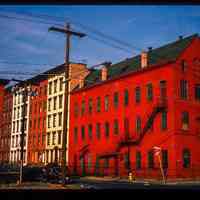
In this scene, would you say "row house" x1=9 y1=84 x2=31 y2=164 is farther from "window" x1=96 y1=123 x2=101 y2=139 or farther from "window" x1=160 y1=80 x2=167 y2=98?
"window" x1=160 y1=80 x2=167 y2=98

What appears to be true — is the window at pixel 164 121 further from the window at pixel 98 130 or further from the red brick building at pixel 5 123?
the red brick building at pixel 5 123

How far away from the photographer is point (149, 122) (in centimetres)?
3806

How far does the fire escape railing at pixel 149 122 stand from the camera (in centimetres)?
3691

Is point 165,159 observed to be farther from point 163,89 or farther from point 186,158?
point 163,89

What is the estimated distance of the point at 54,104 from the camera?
46.6 metres

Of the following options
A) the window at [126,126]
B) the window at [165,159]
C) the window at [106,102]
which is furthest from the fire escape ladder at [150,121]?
the window at [106,102]

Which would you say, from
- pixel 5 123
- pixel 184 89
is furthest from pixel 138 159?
pixel 5 123

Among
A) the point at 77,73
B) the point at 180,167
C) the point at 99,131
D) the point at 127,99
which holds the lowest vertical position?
the point at 180,167

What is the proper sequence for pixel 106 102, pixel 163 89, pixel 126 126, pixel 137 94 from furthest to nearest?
pixel 106 102
pixel 126 126
pixel 137 94
pixel 163 89

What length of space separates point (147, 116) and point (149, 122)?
0.61m
